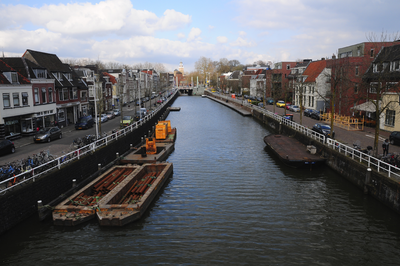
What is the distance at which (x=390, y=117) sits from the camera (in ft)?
111

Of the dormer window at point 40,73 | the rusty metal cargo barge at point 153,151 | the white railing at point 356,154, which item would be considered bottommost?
the rusty metal cargo barge at point 153,151

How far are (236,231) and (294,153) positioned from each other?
1491cm

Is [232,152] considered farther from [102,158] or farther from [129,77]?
[129,77]

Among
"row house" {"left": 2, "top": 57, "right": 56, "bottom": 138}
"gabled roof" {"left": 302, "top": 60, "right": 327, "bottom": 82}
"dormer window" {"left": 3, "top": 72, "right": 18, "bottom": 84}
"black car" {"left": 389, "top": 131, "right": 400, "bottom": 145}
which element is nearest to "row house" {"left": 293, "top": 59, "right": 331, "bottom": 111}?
"gabled roof" {"left": 302, "top": 60, "right": 327, "bottom": 82}

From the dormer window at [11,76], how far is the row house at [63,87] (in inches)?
261

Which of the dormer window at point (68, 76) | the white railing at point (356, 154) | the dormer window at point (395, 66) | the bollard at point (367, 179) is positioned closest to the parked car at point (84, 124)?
Result: the dormer window at point (68, 76)

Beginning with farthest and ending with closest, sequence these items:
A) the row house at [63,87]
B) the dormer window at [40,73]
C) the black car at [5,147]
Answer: the row house at [63,87] < the dormer window at [40,73] < the black car at [5,147]

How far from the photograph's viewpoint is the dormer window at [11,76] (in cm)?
3259

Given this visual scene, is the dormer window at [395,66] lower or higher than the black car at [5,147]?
higher

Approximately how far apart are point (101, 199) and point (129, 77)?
271 ft

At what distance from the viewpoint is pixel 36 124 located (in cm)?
3706

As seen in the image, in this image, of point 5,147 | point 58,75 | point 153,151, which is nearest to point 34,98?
point 58,75

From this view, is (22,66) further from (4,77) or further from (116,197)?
(116,197)

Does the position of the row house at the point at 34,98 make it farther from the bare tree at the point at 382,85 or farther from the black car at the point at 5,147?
the bare tree at the point at 382,85
